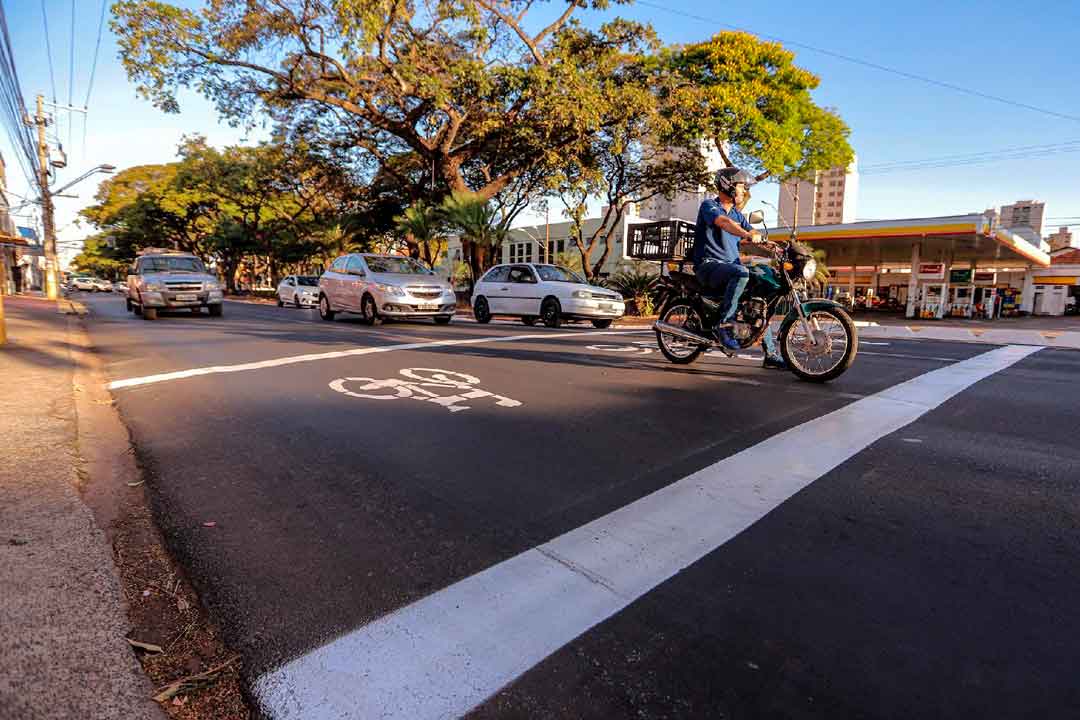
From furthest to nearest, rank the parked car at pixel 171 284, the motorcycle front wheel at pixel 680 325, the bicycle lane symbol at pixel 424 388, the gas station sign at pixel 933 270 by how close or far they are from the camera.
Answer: the gas station sign at pixel 933 270 < the parked car at pixel 171 284 < the motorcycle front wheel at pixel 680 325 < the bicycle lane symbol at pixel 424 388

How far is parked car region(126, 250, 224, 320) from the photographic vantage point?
1541 cm

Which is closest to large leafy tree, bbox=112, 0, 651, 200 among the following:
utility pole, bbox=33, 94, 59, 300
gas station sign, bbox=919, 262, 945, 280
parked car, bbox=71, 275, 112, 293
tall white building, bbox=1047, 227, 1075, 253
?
utility pole, bbox=33, 94, 59, 300

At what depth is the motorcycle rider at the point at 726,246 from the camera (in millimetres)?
6055

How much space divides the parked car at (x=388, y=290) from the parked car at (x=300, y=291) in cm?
1206

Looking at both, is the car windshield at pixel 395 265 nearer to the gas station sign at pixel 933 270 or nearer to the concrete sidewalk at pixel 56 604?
the concrete sidewalk at pixel 56 604

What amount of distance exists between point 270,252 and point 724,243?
143 feet

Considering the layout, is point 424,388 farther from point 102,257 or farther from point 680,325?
point 102,257

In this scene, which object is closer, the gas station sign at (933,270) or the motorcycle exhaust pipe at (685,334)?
the motorcycle exhaust pipe at (685,334)

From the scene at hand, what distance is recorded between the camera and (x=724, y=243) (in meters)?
6.26

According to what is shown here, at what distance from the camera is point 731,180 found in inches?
240

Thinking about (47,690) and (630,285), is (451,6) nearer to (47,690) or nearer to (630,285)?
(630,285)

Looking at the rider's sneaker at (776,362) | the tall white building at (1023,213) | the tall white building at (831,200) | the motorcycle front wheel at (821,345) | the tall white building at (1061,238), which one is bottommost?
the rider's sneaker at (776,362)

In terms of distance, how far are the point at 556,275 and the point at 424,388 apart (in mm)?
10188

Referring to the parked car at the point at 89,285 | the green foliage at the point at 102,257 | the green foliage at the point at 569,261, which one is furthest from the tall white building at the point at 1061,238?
the parked car at the point at 89,285
